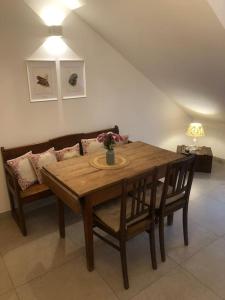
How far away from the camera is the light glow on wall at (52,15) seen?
2822mm

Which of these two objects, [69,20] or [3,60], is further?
[69,20]

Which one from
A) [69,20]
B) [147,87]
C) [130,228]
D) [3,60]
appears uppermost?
[69,20]

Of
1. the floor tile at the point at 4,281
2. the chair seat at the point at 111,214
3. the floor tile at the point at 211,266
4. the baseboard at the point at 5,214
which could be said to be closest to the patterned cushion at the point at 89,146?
the chair seat at the point at 111,214

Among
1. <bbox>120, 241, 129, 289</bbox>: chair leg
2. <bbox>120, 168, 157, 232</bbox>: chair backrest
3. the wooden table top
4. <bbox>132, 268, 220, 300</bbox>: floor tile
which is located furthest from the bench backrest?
<bbox>132, 268, 220, 300</bbox>: floor tile

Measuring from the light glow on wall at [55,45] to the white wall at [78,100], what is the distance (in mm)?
64

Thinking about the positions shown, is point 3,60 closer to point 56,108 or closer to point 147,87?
point 56,108

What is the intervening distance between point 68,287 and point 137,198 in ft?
3.13

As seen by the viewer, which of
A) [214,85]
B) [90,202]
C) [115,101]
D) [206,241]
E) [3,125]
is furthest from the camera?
[115,101]

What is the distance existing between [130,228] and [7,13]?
2.48 metres

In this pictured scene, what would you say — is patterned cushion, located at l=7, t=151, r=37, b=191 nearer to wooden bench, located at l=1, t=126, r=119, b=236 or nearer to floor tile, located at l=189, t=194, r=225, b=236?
wooden bench, located at l=1, t=126, r=119, b=236

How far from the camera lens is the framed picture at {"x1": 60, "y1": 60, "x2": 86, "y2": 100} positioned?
3133mm

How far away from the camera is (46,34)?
9.51 ft

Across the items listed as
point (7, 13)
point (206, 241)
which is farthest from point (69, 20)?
point (206, 241)

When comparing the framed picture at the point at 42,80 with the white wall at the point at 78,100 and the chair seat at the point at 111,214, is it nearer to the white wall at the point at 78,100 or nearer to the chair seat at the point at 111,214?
the white wall at the point at 78,100
